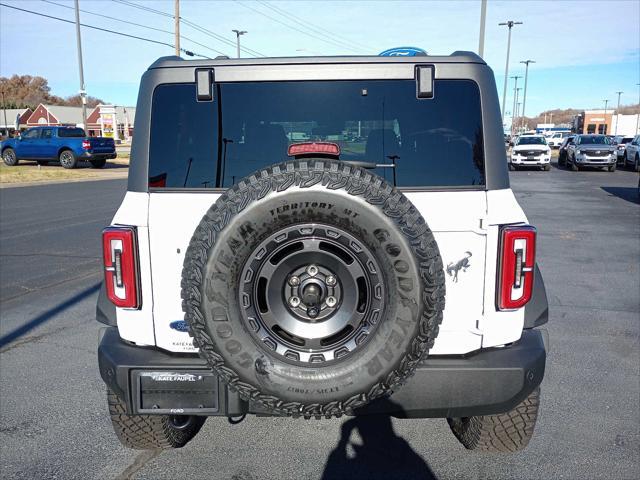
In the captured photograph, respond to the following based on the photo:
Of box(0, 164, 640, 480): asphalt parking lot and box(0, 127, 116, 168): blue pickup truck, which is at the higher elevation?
box(0, 127, 116, 168): blue pickup truck

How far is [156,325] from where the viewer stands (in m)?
2.66

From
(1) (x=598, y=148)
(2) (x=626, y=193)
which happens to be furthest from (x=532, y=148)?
(2) (x=626, y=193)

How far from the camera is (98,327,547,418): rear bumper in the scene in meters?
2.53

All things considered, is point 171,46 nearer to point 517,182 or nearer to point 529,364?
point 517,182

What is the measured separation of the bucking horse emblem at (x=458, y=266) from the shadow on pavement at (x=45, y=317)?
421 cm

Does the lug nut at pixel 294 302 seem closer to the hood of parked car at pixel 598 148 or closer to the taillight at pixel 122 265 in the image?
the taillight at pixel 122 265

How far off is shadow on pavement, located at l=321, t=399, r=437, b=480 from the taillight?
1.42 metres

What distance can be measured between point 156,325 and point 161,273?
9.9 inches

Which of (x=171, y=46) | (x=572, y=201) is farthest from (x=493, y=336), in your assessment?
(x=171, y=46)

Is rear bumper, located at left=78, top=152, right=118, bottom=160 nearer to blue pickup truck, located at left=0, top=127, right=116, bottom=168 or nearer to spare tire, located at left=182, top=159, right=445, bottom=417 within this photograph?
blue pickup truck, located at left=0, top=127, right=116, bottom=168

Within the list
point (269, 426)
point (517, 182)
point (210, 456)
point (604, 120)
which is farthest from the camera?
point (604, 120)

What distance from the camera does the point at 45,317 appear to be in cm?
571

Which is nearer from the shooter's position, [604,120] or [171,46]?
[171,46]

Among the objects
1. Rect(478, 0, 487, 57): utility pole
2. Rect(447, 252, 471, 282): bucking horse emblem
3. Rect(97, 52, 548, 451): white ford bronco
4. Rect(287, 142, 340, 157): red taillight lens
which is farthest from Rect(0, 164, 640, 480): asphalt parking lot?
Rect(478, 0, 487, 57): utility pole
